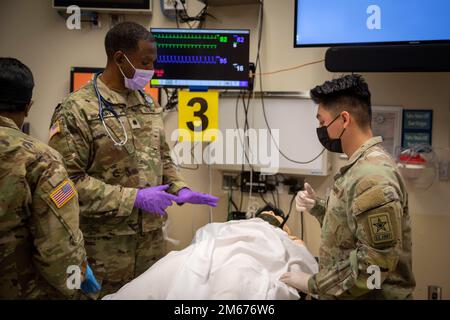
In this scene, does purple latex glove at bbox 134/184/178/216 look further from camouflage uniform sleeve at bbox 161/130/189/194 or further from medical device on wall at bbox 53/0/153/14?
medical device on wall at bbox 53/0/153/14

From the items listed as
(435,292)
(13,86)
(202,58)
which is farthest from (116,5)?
(435,292)

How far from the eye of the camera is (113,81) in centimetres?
176

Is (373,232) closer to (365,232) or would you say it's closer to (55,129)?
(365,232)

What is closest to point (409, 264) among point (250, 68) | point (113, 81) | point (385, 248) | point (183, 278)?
point (385, 248)

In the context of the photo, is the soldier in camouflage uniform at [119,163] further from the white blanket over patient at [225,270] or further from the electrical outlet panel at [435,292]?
the electrical outlet panel at [435,292]

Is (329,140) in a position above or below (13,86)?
below

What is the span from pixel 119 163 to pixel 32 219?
0.59 meters

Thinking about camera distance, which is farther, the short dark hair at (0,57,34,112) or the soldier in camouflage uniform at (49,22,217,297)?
the soldier in camouflage uniform at (49,22,217,297)

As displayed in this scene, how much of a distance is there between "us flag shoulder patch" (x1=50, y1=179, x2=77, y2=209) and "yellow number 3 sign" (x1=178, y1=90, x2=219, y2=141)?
1.17 m

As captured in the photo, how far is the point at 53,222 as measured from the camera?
3.73 feet

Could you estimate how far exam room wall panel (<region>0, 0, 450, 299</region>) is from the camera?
7.64 ft

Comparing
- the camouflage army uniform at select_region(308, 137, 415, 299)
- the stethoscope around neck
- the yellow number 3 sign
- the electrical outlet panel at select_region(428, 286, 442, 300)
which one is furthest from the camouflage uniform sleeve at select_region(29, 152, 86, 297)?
the electrical outlet panel at select_region(428, 286, 442, 300)

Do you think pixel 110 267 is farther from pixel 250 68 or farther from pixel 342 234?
pixel 250 68
